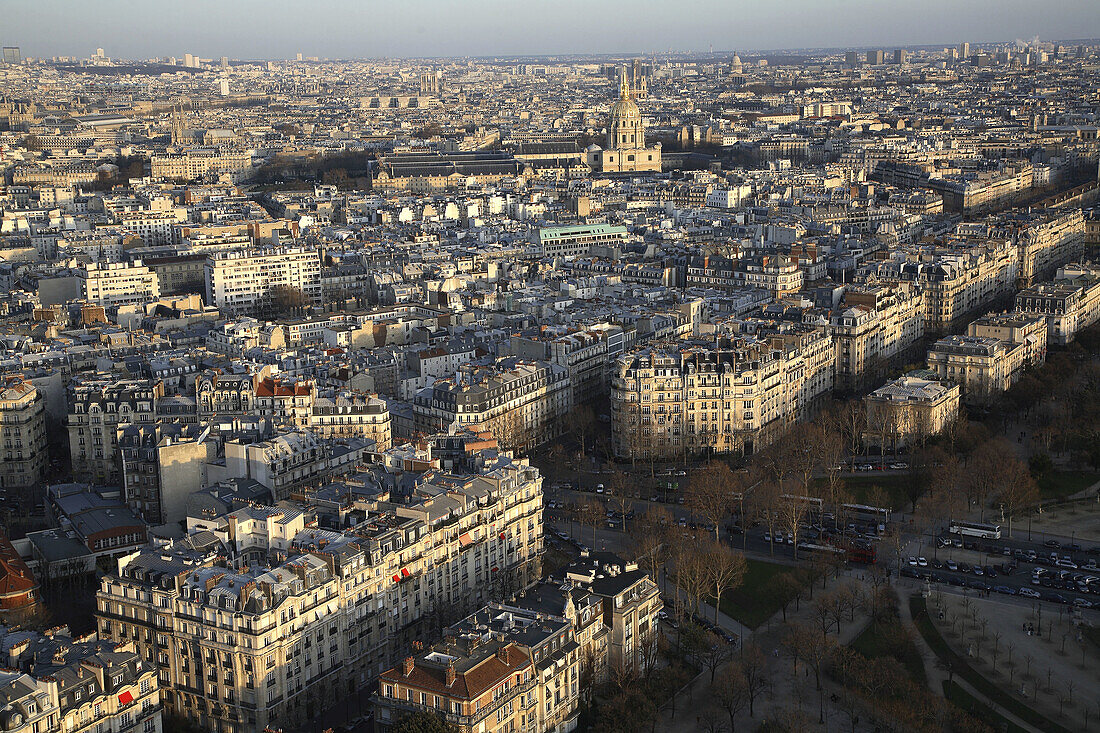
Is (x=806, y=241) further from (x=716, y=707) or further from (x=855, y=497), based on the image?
(x=716, y=707)

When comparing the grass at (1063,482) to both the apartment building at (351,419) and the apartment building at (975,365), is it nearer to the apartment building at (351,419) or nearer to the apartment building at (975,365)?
the apartment building at (975,365)

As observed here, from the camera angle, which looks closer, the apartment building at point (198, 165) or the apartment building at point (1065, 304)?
the apartment building at point (1065, 304)

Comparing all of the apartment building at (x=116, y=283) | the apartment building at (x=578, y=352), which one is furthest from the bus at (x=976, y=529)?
the apartment building at (x=116, y=283)

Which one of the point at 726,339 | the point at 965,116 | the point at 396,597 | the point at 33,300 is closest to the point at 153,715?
the point at 396,597

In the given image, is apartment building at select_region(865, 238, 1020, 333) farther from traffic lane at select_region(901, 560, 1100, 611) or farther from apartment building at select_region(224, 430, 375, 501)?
apartment building at select_region(224, 430, 375, 501)

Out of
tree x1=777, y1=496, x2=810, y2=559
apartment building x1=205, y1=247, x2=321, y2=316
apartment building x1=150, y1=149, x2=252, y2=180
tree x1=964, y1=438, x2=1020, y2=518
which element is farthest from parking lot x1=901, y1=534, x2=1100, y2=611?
apartment building x1=150, y1=149, x2=252, y2=180

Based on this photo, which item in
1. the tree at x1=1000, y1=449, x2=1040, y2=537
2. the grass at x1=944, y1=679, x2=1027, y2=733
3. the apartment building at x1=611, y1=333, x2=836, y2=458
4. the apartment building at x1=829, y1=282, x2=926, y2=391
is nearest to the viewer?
the grass at x1=944, y1=679, x2=1027, y2=733
